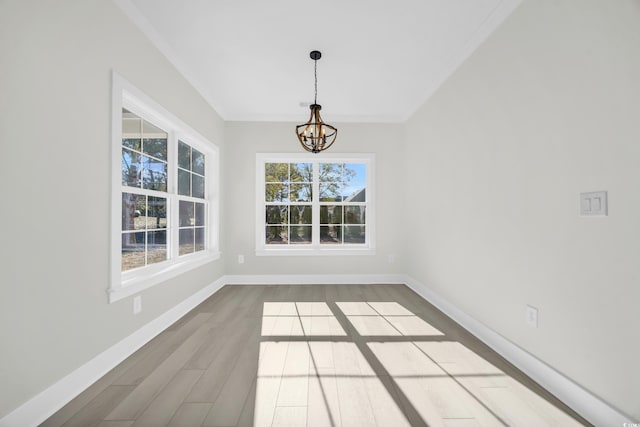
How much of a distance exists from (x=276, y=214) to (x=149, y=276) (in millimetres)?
2339

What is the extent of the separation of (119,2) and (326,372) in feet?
10.1

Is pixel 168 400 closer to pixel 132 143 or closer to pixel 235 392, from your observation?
pixel 235 392

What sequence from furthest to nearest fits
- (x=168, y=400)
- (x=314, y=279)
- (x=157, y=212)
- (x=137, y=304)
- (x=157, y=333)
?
1. (x=314, y=279)
2. (x=157, y=212)
3. (x=157, y=333)
4. (x=137, y=304)
5. (x=168, y=400)

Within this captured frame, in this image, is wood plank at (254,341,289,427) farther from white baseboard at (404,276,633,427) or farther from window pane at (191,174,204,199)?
window pane at (191,174,204,199)

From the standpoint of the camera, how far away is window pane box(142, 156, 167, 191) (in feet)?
8.54

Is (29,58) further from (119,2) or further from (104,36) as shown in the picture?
(119,2)

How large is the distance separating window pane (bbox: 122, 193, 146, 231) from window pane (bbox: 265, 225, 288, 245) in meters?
2.18

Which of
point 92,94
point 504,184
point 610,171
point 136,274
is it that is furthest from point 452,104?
point 136,274

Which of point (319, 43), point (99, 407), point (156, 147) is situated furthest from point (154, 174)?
point (319, 43)

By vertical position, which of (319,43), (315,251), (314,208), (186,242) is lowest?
(315,251)

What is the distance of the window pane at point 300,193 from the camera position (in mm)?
4652

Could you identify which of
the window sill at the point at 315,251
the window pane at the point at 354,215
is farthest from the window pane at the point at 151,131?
the window pane at the point at 354,215

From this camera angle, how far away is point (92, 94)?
1872 mm

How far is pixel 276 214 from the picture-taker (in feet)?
15.2
